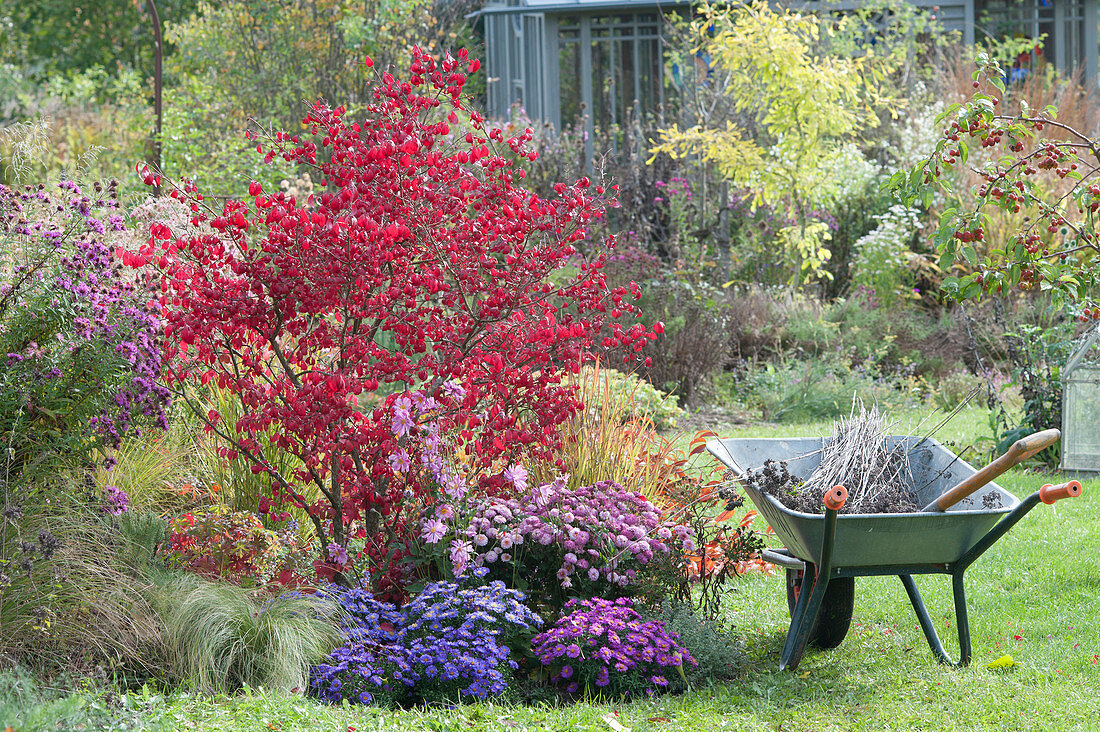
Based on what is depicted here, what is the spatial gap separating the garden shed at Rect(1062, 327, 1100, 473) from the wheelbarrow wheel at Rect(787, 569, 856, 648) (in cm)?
283

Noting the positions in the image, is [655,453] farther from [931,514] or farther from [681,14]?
[681,14]

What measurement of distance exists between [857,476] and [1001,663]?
2.72 ft

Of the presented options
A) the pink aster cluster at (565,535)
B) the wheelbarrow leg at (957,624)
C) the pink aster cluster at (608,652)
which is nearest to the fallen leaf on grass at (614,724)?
the pink aster cluster at (608,652)

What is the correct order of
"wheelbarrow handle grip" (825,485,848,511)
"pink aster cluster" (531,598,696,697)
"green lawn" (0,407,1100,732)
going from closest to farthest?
"green lawn" (0,407,1100,732), "wheelbarrow handle grip" (825,485,848,511), "pink aster cluster" (531,598,696,697)

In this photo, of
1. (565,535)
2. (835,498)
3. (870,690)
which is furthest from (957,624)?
(565,535)

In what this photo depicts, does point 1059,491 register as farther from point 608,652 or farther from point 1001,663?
point 608,652

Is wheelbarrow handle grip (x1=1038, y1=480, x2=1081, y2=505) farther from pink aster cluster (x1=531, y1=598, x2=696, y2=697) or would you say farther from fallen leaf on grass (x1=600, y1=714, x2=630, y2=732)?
fallen leaf on grass (x1=600, y1=714, x2=630, y2=732)

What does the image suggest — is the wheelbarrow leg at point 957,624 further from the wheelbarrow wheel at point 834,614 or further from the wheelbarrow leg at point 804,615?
the wheelbarrow leg at point 804,615

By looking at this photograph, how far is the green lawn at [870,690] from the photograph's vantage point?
3.04 meters

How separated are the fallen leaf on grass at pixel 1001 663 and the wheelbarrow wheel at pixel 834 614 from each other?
0.51 m

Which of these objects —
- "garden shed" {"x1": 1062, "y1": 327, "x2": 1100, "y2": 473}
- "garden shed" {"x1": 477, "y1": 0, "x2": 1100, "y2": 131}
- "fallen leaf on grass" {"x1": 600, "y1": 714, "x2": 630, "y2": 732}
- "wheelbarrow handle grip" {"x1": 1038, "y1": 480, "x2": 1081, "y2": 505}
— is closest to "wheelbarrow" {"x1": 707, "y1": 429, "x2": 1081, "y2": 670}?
"wheelbarrow handle grip" {"x1": 1038, "y1": 480, "x2": 1081, "y2": 505}

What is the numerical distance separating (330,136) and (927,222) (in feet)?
28.4

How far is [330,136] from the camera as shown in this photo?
12.3ft

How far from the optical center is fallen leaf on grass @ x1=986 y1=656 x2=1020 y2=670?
11.9 feet
